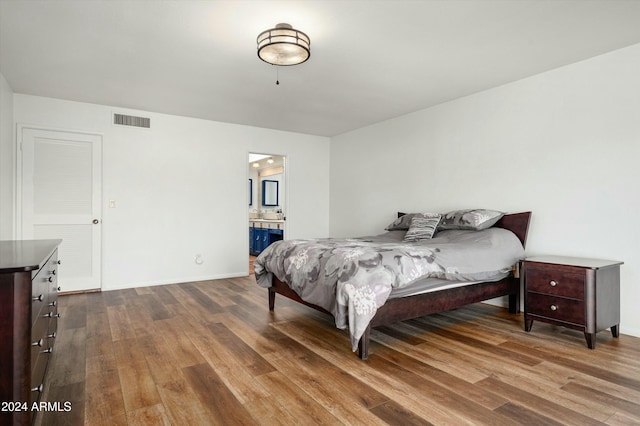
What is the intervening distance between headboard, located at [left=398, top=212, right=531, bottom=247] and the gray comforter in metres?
0.10

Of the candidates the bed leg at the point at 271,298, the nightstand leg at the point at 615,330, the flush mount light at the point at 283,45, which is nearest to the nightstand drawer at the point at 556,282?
the nightstand leg at the point at 615,330

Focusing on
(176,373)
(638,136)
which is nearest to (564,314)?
(638,136)

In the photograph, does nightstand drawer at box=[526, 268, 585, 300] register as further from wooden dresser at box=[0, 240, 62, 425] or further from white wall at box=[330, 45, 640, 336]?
wooden dresser at box=[0, 240, 62, 425]

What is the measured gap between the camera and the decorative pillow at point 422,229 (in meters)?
4.00

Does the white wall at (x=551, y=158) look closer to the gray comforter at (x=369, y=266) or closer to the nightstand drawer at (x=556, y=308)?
the gray comforter at (x=369, y=266)

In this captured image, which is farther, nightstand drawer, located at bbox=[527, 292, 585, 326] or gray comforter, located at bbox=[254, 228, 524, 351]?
nightstand drawer, located at bbox=[527, 292, 585, 326]

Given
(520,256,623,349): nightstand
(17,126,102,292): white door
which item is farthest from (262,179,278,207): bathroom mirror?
(520,256,623,349): nightstand

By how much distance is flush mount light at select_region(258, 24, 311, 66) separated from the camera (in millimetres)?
2520

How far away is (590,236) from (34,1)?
4755 millimetres

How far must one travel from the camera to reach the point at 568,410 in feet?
6.08

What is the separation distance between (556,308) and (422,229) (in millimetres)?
1525

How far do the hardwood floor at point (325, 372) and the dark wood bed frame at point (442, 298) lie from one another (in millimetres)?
213

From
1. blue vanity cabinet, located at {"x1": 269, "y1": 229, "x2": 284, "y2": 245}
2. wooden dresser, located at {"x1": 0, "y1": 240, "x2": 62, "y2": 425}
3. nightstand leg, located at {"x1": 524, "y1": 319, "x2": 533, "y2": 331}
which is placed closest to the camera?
wooden dresser, located at {"x1": 0, "y1": 240, "x2": 62, "y2": 425}

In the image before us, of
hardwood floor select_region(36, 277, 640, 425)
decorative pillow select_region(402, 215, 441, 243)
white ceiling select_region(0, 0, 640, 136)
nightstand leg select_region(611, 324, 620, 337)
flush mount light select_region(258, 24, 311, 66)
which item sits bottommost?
hardwood floor select_region(36, 277, 640, 425)
